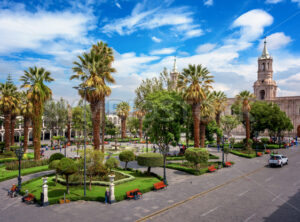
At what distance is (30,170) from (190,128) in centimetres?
2622

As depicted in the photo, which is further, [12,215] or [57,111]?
[57,111]

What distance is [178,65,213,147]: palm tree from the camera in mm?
32656

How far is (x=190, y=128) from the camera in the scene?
41.4 meters

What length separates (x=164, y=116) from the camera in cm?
3256

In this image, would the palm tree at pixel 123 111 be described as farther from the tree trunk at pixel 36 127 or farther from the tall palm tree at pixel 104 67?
the tree trunk at pixel 36 127

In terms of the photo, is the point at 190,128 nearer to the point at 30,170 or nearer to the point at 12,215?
the point at 30,170

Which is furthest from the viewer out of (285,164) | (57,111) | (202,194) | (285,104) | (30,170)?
(285,104)

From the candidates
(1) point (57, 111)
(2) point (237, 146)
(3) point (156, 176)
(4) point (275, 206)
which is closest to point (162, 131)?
(3) point (156, 176)

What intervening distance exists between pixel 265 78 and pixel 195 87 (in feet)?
220

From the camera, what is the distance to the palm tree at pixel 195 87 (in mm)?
32656

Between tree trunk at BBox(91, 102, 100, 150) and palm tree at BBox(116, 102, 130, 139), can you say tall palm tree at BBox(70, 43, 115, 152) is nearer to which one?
tree trunk at BBox(91, 102, 100, 150)

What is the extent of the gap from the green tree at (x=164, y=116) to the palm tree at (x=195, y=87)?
69.8 inches

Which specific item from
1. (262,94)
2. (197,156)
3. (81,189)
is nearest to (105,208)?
(81,189)

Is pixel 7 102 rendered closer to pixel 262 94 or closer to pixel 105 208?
Result: pixel 105 208
